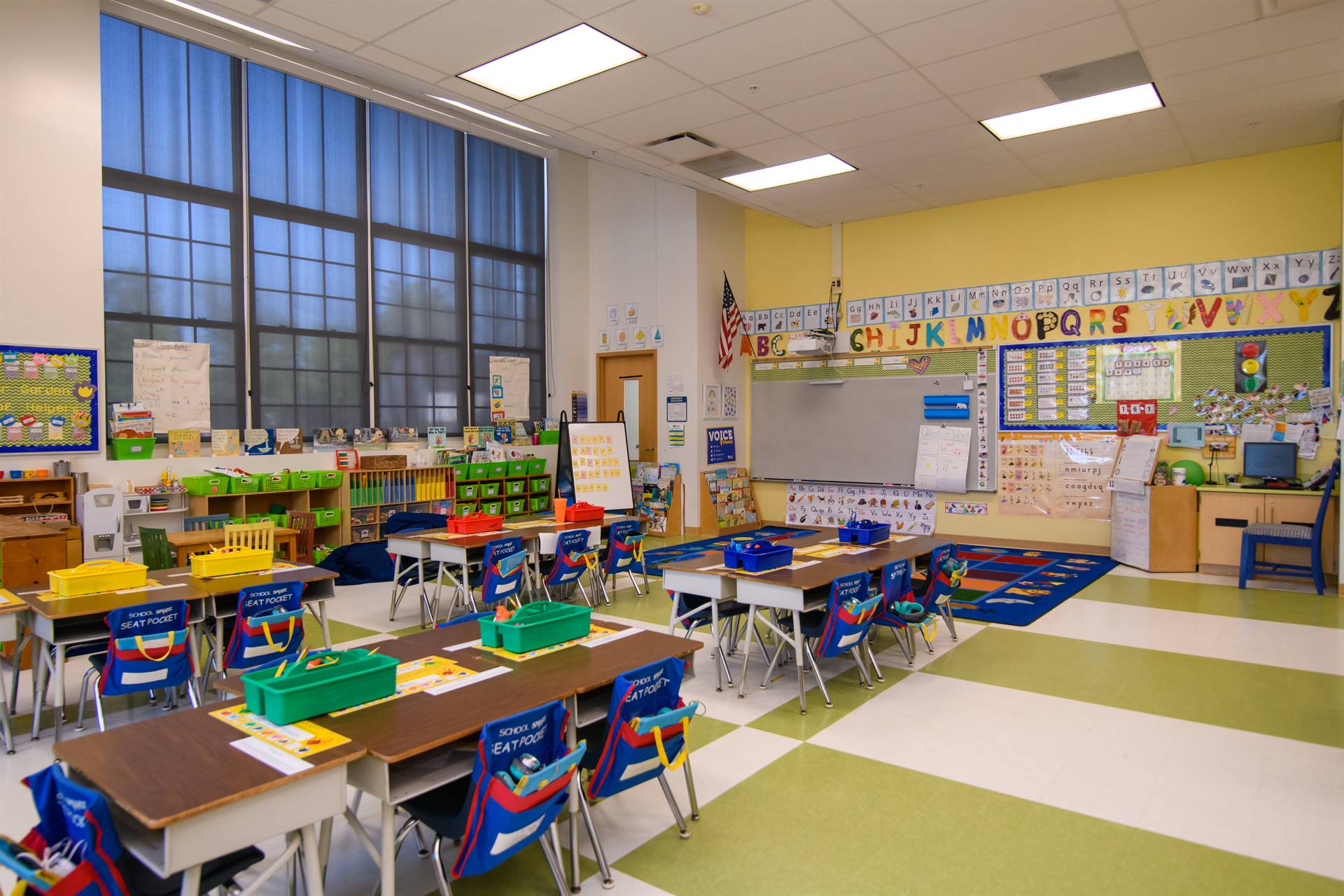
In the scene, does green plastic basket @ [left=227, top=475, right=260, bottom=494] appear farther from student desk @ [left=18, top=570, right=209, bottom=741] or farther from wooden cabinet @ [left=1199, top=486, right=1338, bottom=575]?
wooden cabinet @ [left=1199, top=486, right=1338, bottom=575]

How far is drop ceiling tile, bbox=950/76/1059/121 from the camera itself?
5.65 meters

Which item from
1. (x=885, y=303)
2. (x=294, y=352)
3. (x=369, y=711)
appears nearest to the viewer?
(x=369, y=711)

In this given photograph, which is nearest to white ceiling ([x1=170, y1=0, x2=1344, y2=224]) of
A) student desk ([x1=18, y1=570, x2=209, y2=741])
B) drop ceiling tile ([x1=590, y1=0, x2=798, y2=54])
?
drop ceiling tile ([x1=590, y1=0, x2=798, y2=54])

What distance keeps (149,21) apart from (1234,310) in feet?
33.4

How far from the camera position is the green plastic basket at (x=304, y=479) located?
24.8 feet

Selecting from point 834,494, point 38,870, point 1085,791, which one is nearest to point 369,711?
point 38,870

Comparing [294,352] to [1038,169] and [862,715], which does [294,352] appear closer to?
[862,715]

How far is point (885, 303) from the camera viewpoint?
9438mm

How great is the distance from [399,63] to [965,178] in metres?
5.38

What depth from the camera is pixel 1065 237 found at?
828cm

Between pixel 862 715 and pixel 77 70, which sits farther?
pixel 77 70

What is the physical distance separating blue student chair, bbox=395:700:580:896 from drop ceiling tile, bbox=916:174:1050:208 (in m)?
7.67

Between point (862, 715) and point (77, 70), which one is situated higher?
point (77, 70)

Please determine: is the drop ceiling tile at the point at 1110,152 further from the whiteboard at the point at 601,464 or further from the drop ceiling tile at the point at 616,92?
the whiteboard at the point at 601,464
